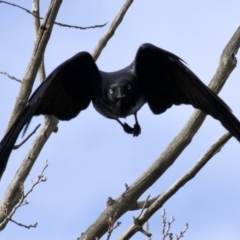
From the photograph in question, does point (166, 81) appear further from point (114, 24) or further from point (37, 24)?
point (37, 24)

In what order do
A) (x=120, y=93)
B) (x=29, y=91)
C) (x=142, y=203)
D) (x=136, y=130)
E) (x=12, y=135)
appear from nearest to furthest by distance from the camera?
1. (x=12, y=135)
2. (x=29, y=91)
3. (x=142, y=203)
4. (x=120, y=93)
5. (x=136, y=130)

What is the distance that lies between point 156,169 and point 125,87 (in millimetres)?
875

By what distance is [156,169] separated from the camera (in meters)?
5.63

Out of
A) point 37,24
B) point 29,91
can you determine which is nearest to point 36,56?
point 29,91

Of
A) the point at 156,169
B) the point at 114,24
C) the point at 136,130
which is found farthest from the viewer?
the point at 114,24

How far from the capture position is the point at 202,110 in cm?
586

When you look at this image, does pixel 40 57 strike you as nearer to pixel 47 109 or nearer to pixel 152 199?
pixel 47 109

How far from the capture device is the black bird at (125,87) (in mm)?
6165

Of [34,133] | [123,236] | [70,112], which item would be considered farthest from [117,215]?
[70,112]

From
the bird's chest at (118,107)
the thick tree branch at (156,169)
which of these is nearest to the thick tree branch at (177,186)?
the thick tree branch at (156,169)

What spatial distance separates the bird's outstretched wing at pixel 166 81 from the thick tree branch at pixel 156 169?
7.0 inches

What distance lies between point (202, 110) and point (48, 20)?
4.48 ft

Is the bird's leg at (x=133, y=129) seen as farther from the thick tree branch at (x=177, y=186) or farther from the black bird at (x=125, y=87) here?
the thick tree branch at (x=177, y=186)

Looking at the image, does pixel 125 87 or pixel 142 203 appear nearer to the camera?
pixel 142 203
